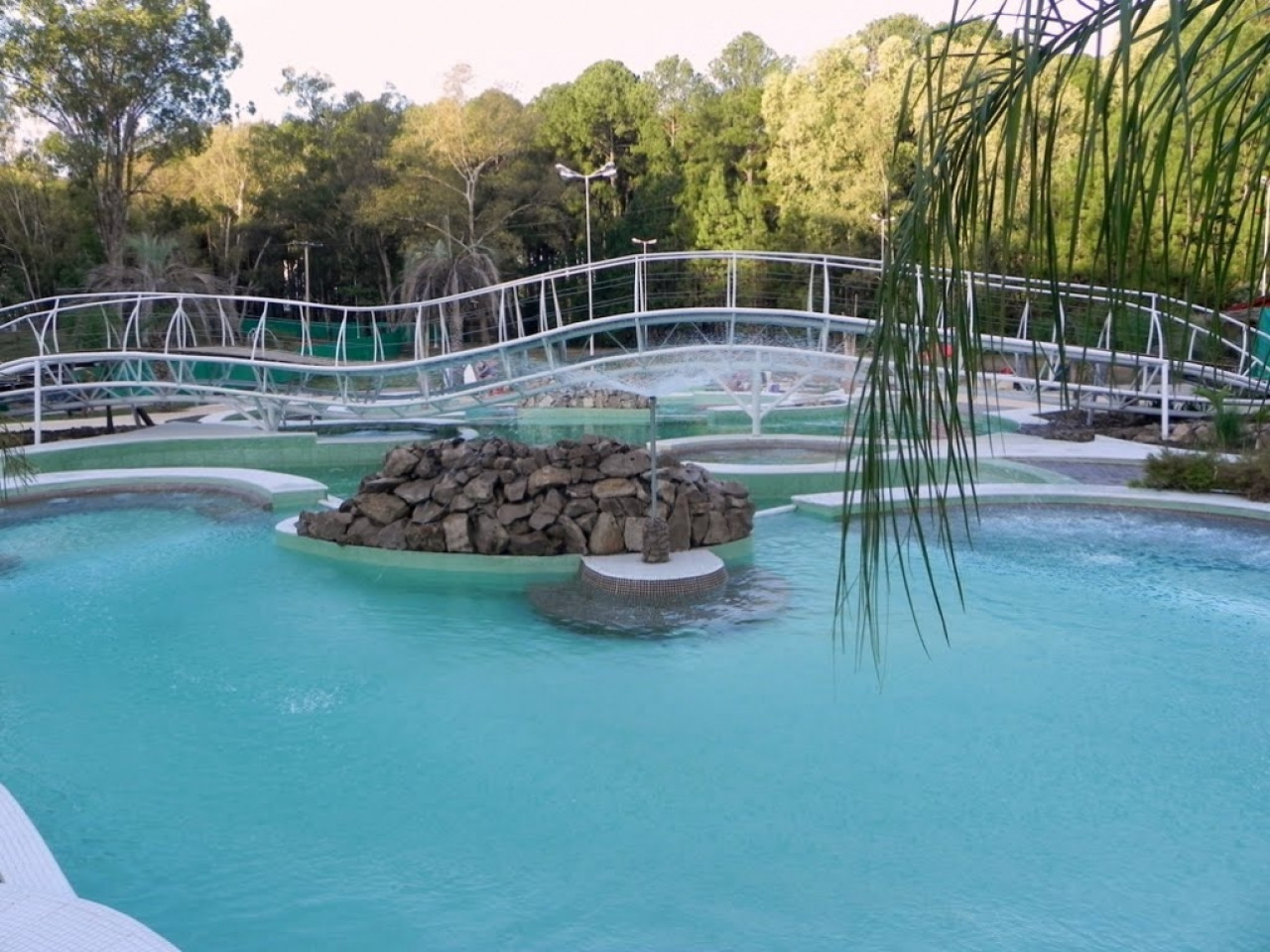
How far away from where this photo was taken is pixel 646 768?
18.7ft

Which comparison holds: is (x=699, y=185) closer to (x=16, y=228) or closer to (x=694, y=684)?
(x=16, y=228)

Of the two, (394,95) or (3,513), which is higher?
(394,95)

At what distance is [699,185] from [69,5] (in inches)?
827

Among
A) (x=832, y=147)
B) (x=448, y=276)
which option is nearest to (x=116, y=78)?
(x=448, y=276)

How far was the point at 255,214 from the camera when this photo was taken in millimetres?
40875

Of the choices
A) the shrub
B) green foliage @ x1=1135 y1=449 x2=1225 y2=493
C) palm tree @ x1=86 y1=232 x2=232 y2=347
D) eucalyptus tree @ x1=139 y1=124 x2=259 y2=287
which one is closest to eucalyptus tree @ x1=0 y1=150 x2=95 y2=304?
eucalyptus tree @ x1=139 y1=124 x2=259 y2=287

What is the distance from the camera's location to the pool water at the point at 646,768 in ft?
14.5

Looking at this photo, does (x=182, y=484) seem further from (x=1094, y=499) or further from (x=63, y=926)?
(x=63, y=926)

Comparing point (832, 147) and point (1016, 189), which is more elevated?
point (832, 147)

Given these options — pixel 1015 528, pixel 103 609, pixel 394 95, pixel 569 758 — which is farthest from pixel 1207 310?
pixel 394 95

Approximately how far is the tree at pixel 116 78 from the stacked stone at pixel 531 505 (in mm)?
23804

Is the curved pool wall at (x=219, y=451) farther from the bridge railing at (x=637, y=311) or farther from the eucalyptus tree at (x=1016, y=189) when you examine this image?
the eucalyptus tree at (x=1016, y=189)

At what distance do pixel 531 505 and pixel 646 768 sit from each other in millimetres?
4443

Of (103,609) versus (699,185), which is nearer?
(103,609)
